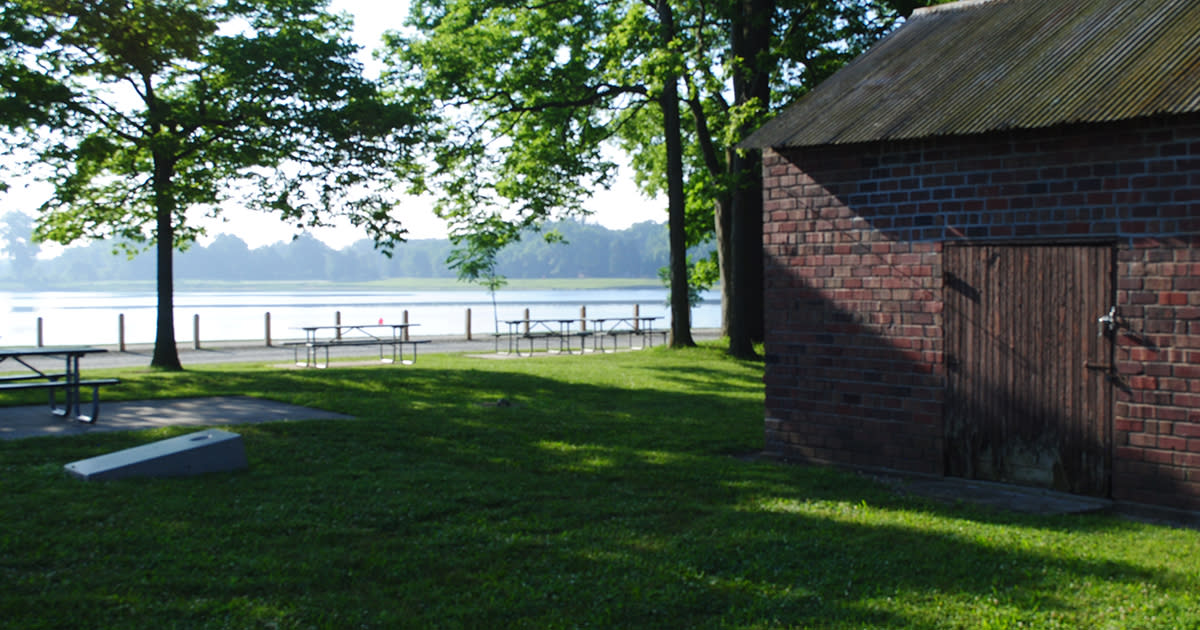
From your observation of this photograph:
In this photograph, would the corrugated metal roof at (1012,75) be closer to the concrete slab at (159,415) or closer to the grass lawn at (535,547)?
the grass lawn at (535,547)

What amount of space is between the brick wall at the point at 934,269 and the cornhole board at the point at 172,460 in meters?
4.86

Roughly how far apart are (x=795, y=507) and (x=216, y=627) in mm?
4136

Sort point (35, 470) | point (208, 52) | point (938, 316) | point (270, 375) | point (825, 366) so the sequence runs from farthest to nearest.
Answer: point (208, 52) → point (270, 375) → point (825, 366) → point (938, 316) → point (35, 470)

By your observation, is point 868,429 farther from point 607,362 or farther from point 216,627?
point 607,362

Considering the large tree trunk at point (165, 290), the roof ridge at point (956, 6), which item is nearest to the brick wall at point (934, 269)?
the roof ridge at point (956, 6)

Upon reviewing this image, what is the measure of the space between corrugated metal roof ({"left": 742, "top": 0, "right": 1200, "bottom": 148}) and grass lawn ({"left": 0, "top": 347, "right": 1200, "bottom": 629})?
2997mm

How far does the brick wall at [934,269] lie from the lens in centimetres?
707

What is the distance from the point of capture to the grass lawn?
4777 millimetres

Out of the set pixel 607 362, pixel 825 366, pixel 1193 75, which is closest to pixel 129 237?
pixel 607 362

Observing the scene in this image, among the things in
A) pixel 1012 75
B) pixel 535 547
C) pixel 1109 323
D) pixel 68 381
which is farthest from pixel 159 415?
pixel 1109 323

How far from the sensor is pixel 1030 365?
782 centimetres

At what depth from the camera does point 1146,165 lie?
7.09 meters

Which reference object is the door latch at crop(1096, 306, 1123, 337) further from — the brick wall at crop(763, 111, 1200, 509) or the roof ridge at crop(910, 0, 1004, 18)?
the roof ridge at crop(910, 0, 1004, 18)

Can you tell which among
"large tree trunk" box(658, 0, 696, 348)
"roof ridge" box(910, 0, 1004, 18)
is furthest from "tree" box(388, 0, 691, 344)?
"roof ridge" box(910, 0, 1004, 18)
